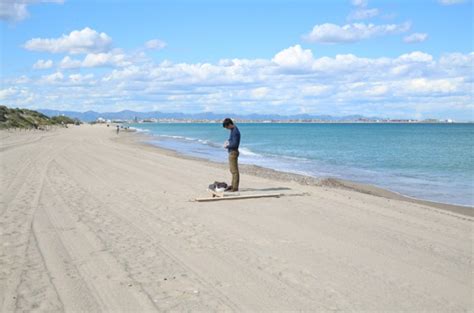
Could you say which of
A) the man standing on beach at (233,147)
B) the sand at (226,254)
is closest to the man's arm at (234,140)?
the man standing on beach at (233,147)

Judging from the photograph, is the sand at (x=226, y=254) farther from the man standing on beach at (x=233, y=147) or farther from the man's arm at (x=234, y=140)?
the man's arm at (x=234, y=140)

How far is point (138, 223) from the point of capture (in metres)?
9.14

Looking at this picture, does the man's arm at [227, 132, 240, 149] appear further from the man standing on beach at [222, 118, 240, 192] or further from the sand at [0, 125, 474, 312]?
the sand at [0, 125, 474, 312]

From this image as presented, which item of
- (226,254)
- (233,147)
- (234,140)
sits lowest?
(226,254)

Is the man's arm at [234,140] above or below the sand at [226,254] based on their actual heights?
above

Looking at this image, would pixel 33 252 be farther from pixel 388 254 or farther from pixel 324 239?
pixel 388 254

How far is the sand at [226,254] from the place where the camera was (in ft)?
17.5

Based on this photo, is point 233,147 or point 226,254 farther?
point 233,147

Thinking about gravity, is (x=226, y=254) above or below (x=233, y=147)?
below

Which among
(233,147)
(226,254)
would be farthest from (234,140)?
(226,254)

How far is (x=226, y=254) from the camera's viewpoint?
7090mm

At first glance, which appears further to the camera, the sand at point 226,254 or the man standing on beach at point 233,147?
the man standing on beach at point 233,147

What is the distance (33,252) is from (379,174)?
1956 centimetres

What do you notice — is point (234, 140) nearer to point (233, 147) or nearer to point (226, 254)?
point (233, 147)
